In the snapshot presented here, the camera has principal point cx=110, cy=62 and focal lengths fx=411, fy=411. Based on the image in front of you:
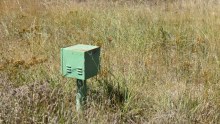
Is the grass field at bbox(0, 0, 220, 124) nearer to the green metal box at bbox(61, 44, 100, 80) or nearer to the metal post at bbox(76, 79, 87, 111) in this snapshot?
the metal post at bbox(76, 79, 87, 111)

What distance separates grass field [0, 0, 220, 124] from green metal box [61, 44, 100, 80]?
0.26m

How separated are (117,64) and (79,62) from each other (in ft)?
3.67

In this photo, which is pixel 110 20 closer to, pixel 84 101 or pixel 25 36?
pixel 25 36

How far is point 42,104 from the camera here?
3137mm

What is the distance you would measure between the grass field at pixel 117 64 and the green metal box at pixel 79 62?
0.85 ft

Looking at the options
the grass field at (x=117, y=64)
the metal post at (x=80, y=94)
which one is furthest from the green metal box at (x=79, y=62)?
the grass field at (x=117, y=64)

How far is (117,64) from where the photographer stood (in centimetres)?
413

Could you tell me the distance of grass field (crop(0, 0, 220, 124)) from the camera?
10.3 feet

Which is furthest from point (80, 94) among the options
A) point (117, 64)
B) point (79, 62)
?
point (117, 64)

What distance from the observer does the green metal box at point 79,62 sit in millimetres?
3039

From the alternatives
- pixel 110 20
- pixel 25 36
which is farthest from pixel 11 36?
pixel 110 20

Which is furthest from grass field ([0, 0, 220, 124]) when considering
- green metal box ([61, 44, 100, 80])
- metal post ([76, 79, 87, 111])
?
green metal box ([61, 44, 100, 80])

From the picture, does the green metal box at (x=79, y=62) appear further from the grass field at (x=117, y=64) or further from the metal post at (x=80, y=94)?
the grass field at (x=117, y=64)

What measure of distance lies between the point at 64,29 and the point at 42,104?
269 cm
